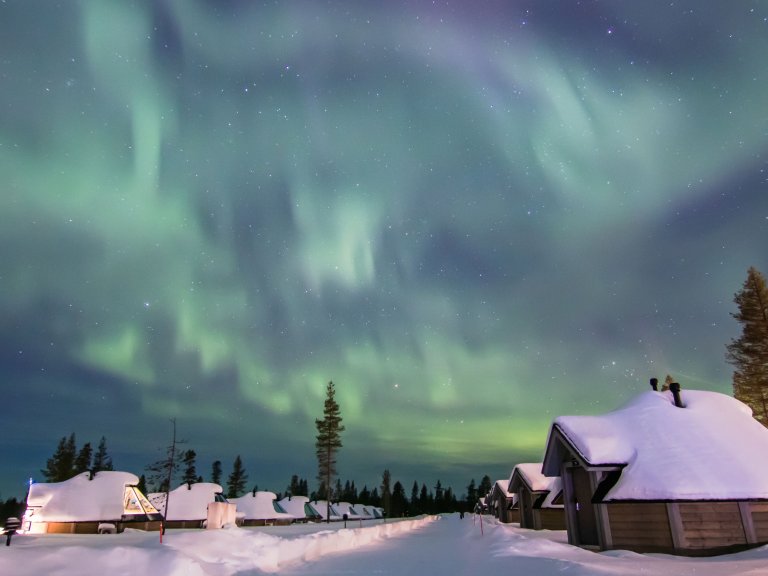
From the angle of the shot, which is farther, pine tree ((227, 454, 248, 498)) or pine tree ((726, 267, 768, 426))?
pine tree ((227, 454, 248, 498))

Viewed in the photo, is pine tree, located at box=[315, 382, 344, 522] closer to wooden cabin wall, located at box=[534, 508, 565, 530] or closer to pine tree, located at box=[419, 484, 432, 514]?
wooden cabin wall, located at box=[534, 508, 565, 530]

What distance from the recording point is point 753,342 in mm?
38375

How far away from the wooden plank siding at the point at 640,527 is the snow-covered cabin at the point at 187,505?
45838 mm

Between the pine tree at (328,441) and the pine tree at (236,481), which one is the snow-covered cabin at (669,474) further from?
the pine tree at (236,481)

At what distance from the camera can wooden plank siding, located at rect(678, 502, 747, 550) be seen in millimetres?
16812

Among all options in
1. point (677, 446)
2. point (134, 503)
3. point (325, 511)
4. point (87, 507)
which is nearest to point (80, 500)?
point (87, 507)

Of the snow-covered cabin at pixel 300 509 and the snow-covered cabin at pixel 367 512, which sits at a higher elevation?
the snow-covered cabin at pixel 300 509

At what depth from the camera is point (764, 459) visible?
18.7m

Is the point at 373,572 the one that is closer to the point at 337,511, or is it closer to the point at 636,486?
the point at 636,486

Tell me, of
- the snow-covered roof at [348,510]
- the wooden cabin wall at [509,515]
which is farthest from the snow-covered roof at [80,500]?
the snow-covered roof at [348,510]

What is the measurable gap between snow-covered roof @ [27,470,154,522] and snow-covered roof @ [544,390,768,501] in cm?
3617

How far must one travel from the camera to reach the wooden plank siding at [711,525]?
16812 millimetres

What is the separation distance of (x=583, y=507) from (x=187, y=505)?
4602 centimetres

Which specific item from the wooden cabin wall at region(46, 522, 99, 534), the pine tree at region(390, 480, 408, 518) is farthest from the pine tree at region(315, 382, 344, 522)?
the pine tree at region(390, 480, 408, 518)
